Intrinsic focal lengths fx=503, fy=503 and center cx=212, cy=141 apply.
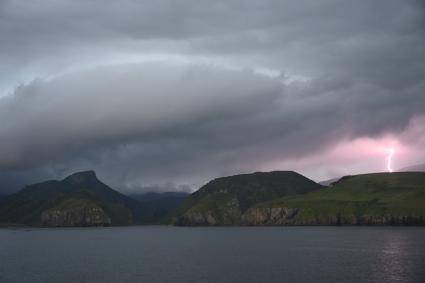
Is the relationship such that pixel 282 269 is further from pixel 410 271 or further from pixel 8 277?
pixel 8 277

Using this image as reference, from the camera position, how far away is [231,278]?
12794 centimetres

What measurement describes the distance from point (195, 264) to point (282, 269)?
32239mm

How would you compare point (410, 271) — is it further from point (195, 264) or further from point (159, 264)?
point (159, 264)

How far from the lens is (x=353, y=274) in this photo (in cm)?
13138

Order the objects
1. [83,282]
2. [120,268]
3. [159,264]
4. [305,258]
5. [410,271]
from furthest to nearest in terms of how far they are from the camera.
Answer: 1. [305,258]
2. [159,264]
3. [120,268]
4. [410,271]
5. [83,282]

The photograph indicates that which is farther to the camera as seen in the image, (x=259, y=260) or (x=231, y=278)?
(x=259, y=260)

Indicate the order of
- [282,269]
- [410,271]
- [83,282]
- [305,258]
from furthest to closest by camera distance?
[305,258] → [282,269] → [410,271] → [83,282]

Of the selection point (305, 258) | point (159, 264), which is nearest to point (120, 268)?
point (159, 264)

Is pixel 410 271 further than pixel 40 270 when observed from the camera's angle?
No

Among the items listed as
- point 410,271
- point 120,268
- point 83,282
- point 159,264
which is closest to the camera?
point 83,282

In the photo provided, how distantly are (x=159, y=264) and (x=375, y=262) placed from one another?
6934 cm

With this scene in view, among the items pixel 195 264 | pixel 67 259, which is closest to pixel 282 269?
pixel 195 264

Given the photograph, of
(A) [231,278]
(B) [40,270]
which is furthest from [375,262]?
(B) [40,270]

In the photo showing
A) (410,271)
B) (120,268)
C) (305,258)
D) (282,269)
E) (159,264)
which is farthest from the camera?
(305,258)
